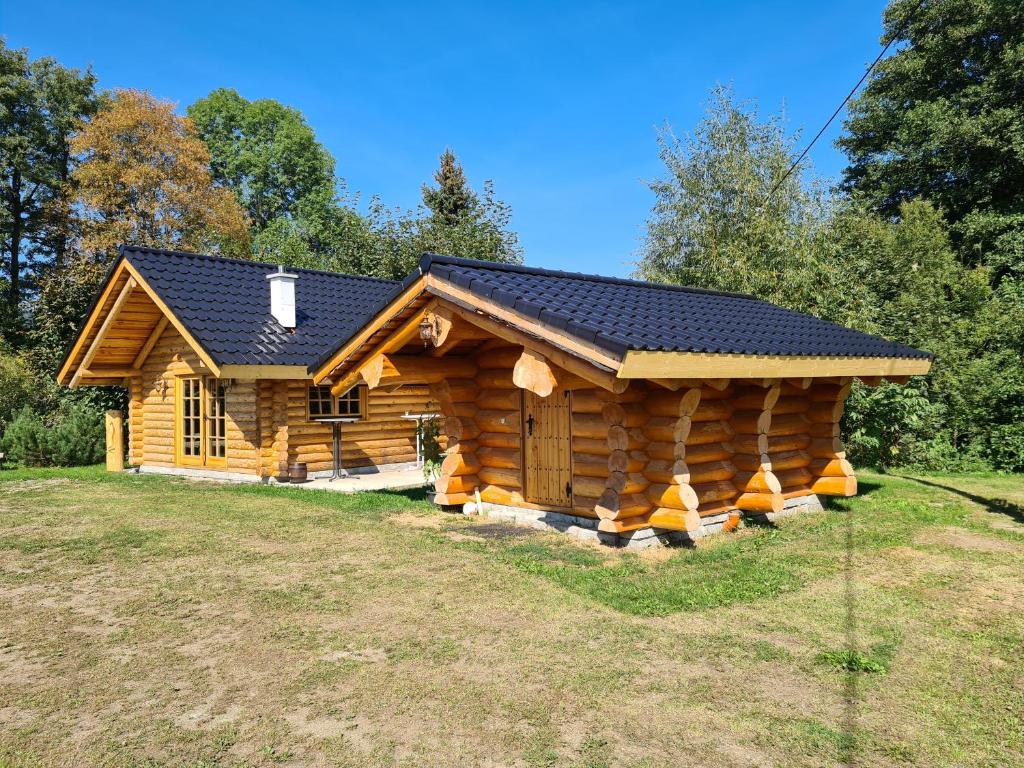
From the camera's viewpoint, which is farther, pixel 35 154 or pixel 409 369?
pixel 35 154

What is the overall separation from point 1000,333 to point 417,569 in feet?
46.6

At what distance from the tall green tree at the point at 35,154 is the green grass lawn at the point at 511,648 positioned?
26.4 m

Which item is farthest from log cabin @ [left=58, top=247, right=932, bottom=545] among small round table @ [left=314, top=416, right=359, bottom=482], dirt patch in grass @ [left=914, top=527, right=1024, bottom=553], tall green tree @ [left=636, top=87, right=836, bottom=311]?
tall green tree @ [left=636, top=87, right=836, bottom=311]

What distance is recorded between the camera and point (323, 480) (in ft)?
46.0

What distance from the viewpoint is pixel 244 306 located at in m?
14.8

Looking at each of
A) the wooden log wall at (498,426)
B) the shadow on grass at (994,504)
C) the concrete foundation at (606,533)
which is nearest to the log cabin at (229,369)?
the wooden log wall at (498,426)

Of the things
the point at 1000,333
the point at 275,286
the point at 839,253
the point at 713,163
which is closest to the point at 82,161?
the point at 275,286

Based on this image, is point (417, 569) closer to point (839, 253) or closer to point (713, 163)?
point (839, 253)

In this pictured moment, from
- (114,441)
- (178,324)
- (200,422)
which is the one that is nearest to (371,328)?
(178,324)

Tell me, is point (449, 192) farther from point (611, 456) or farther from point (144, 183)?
point (611, 456)

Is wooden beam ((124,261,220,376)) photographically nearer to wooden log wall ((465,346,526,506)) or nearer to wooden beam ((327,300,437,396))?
wooden beam ((327,300,437,396))

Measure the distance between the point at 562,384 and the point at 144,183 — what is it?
83.7ft

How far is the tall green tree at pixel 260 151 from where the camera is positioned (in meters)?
39.5

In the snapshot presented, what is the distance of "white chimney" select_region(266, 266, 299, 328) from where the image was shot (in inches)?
573
